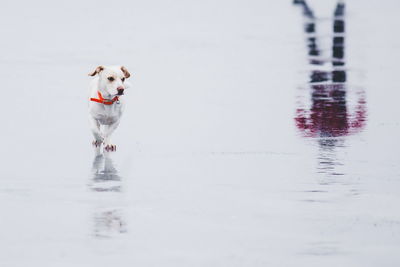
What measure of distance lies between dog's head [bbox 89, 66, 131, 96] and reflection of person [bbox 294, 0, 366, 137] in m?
2.33

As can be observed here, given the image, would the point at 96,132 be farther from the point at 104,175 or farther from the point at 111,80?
the point at 104,175

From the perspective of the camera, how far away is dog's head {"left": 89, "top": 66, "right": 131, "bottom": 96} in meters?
12.0

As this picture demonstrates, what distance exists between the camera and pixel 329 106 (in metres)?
15.7

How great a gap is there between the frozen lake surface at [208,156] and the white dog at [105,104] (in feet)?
0.74

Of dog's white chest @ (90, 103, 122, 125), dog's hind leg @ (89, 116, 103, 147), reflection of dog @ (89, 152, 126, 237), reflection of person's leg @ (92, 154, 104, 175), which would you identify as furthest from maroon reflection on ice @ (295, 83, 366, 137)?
reflection of dog @ (89, 152, 126, 237)

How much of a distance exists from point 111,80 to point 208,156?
4.21 feet

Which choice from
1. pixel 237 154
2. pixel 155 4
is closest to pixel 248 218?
pixel 237 154

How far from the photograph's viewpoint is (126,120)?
14664 millimetres

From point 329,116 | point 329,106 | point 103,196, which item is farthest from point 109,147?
point 329,106

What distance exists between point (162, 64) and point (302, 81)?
12.1 ft

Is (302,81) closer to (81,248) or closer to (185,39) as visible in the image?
(185,39)

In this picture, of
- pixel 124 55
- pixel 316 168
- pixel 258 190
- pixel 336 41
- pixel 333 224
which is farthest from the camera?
pixel 336 41

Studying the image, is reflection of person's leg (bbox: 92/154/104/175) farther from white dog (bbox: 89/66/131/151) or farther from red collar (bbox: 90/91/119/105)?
red collar (bbox: 90/91/119/105)

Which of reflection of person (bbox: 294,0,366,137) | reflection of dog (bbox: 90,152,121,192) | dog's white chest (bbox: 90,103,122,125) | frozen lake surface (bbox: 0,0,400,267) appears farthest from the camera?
reflection of person (bbox: 294,0,366,137)
